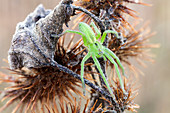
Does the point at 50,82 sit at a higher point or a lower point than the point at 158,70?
higher

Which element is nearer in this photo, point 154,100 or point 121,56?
point 121,56

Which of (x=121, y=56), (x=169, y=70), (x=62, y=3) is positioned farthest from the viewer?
(x=169, y=70)

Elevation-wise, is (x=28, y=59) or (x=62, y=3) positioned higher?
(x=62, y=3)

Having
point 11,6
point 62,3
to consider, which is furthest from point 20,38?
point 11,6

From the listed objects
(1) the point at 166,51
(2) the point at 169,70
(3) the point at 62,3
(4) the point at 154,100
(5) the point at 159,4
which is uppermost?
(5) the point at 159,4

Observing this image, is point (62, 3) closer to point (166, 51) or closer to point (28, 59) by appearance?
point (28, 59)

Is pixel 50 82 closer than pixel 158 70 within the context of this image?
Yes

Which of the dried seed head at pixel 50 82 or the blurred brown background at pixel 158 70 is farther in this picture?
the blurred brown background at pixel 158 70

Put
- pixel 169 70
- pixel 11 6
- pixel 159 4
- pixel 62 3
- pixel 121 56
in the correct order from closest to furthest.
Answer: pixel 62 3 → pixel 121 56 → pixel 11 6 → pixel 169 70 → pixel 159 4

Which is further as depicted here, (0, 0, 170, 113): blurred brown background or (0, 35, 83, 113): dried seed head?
(0, 0, 170, 113): blurred brown background
